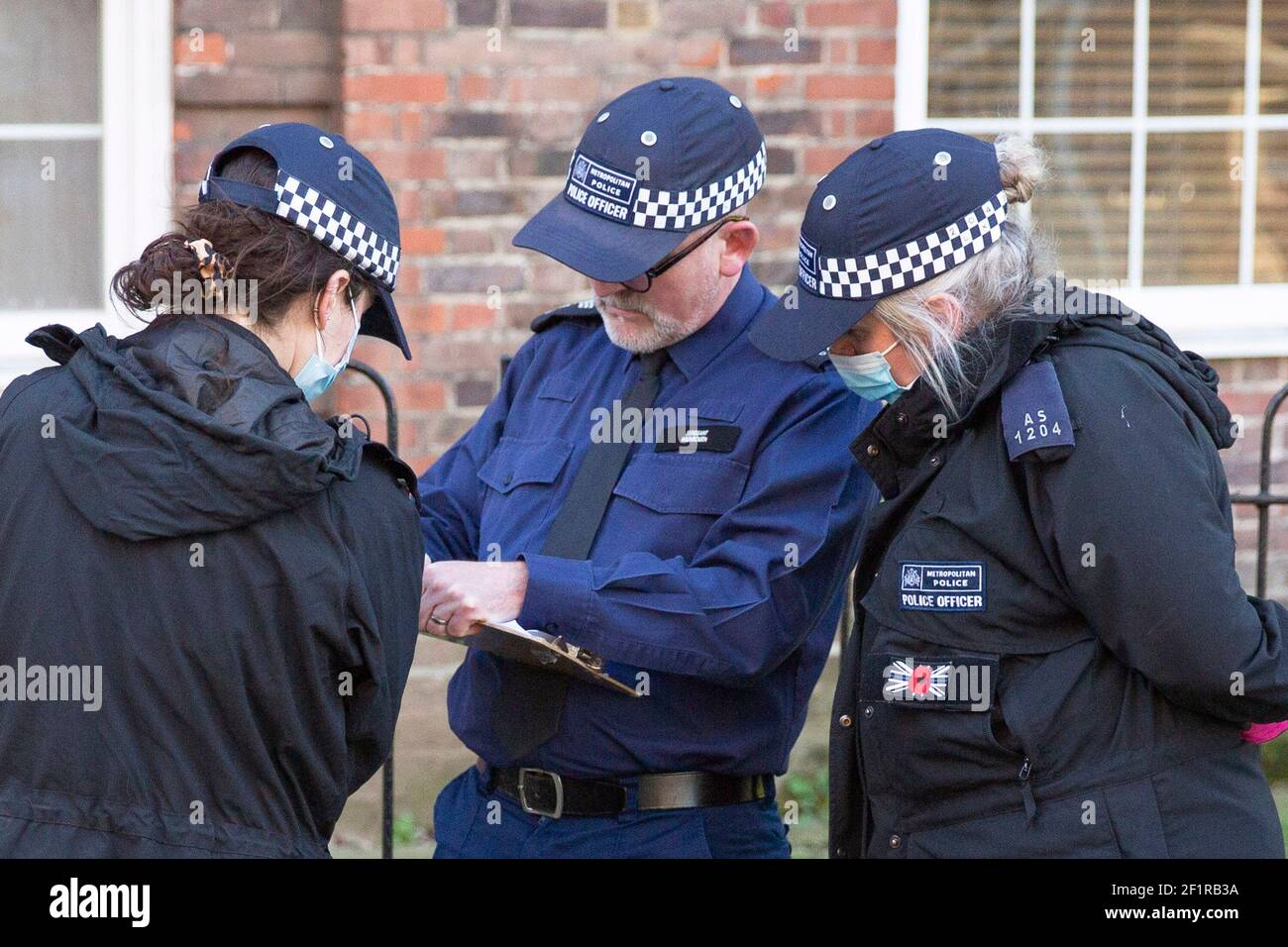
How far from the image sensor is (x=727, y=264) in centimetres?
279

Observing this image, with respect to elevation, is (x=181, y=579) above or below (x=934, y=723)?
above

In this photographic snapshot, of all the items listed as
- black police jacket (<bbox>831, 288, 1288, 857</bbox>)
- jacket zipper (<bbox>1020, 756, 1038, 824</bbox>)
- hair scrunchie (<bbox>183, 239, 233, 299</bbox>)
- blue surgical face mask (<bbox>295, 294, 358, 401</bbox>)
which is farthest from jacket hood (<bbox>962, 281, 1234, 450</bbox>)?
hair scrunchie (<bbox>183, 239, 233, 299</bbox>)

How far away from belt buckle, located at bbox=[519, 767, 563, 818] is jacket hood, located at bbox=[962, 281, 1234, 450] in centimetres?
96

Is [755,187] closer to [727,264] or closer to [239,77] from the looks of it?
[727,264]

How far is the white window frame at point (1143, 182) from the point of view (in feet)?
16.5

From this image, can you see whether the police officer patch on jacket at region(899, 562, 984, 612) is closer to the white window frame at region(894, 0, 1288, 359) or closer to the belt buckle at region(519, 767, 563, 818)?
the belt buckle at region(519, 767, 563, 818)

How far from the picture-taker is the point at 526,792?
2.70m

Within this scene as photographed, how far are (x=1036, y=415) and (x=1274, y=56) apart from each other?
3775 mm

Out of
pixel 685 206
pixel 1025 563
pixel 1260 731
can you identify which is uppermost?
pixel 685 206

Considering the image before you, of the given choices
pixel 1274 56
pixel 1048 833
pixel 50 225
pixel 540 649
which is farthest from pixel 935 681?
pixel 1274 56

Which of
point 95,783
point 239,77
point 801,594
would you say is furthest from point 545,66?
point 95,783

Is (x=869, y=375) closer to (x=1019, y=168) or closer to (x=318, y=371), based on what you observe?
(x=1019, y=168)

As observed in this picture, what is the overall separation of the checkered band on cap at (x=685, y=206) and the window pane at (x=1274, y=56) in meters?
3.30
